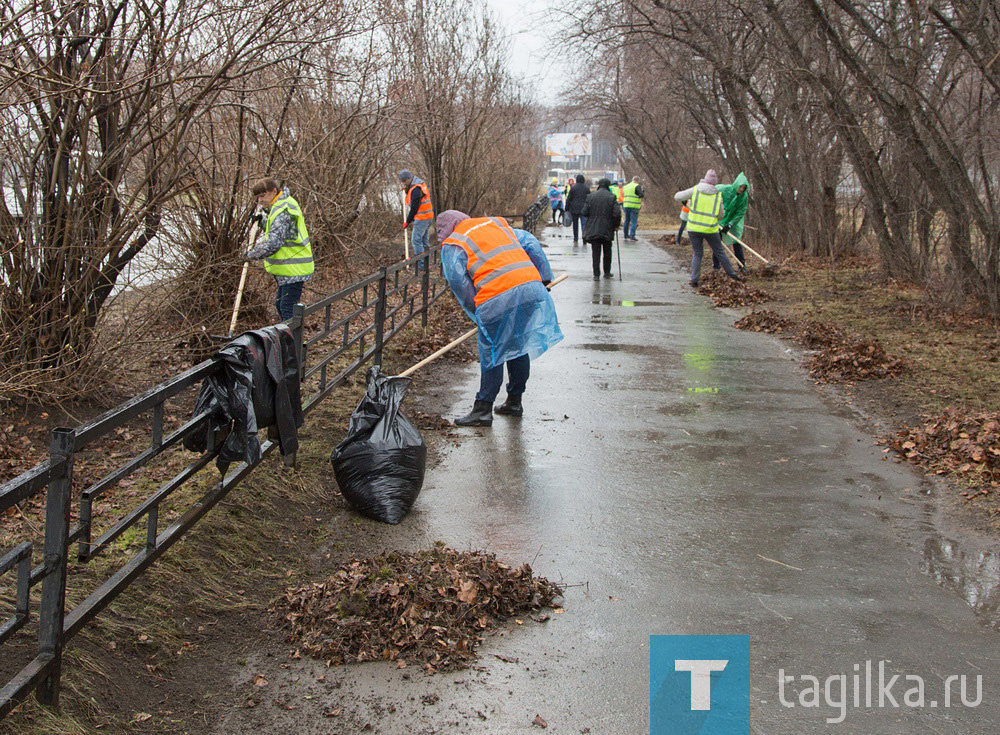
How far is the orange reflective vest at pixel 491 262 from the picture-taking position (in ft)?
23.7

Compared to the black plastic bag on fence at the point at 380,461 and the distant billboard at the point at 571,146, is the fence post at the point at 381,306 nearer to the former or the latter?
the black plastic bag on fence at the point at 380,461

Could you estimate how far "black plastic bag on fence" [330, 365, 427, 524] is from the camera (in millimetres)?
5488

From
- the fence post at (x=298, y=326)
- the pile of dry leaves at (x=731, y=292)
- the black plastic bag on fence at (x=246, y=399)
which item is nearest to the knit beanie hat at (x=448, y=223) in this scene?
the fence post at (x=298, y=326)

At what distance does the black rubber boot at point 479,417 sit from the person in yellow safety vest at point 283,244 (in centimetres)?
283

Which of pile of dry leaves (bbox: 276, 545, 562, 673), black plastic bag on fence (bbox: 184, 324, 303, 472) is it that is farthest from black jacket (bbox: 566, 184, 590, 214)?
pile of dry leaves (bbox: 276, 545, 562, 673)

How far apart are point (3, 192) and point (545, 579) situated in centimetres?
455

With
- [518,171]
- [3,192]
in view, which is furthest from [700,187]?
[518,171]

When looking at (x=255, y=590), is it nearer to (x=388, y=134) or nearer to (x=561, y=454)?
(x=561, y=454)

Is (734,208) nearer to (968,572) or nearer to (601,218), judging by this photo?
(601,218)

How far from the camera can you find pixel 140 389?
26.1ft

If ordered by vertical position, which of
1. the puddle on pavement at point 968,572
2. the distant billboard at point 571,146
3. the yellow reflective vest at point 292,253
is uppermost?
the distant billboard at point 571,146

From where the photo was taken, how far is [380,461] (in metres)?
5.49

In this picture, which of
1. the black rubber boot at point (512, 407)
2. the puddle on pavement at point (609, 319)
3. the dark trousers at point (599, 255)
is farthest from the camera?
the dark trousers at point (599, 255)

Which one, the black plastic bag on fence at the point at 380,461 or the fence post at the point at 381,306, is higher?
the fence post at the point at 381,306
